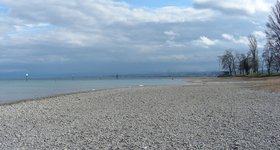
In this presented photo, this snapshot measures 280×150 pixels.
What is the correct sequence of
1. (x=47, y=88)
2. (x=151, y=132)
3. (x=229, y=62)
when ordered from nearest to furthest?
(x=151, y=132) < (x=47, y=88) < (x=229, y=62)

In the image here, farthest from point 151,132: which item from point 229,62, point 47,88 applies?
point 229,62

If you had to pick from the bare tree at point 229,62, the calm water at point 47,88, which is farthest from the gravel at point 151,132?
the bare tree at point 229,62

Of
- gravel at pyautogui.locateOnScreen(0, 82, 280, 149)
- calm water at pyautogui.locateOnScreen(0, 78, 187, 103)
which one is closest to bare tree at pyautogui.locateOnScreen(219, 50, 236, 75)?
calm water at pyautogui.locateOnScreen(0, 78, 187, 103)

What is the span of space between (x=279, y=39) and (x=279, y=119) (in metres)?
45.8

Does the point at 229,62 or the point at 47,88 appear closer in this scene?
the point at 47,88

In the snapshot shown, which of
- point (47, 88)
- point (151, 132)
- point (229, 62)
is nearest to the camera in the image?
point (151, 132)

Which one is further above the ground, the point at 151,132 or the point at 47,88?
the point at 151,132

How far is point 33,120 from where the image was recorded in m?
19.5

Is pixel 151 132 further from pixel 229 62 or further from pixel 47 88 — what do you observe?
pixel 229 62

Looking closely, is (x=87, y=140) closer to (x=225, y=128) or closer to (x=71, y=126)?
(x=71, y=126)

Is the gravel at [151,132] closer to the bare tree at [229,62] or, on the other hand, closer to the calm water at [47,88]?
the calm water at [47,88]

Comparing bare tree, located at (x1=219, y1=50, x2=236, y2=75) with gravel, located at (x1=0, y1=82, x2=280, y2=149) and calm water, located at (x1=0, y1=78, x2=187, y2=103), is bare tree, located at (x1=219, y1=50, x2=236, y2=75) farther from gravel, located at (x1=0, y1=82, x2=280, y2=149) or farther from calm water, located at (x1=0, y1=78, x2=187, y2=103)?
gravel, located at (x1=0, y1=82, x2=280, y2=149)

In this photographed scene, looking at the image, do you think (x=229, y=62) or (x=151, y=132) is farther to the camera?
(x=229, y=62)

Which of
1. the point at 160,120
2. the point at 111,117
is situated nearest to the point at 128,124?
the point at 160,120
